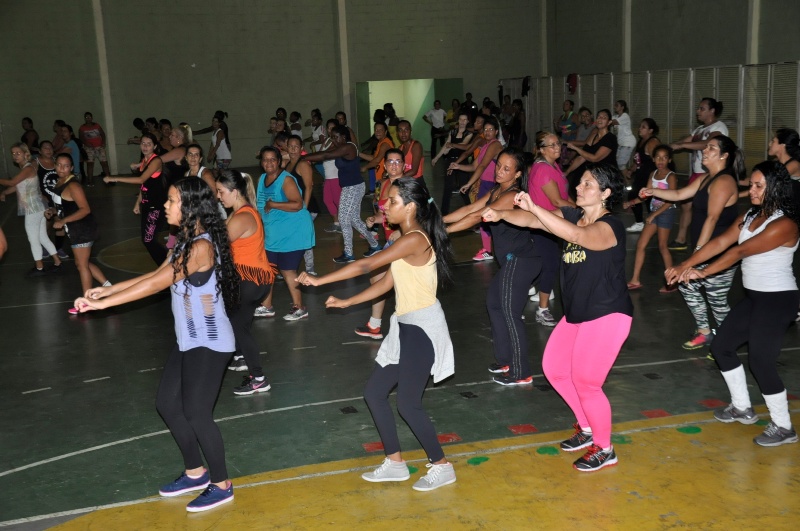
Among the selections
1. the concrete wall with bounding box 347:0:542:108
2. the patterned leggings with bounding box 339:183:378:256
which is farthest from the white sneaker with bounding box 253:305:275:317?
the concrete wall with bounding box 347:0:542:108

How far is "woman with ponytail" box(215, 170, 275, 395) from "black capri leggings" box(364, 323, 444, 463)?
72.7 inches

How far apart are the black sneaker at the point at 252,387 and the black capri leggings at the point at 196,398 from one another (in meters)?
1.75

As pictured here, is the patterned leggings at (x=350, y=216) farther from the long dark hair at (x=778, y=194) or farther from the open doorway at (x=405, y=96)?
the open doorway at (x=405, y=96)

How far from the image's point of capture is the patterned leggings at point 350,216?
11.3 meters

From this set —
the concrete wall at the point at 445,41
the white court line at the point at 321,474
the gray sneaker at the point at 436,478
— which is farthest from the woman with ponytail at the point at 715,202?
the concrete wall at the point at 445,41

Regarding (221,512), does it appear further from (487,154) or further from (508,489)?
(487,154)

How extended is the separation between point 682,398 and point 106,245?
1010cm

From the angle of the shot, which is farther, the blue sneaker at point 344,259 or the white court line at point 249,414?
the blue sneaker at point 344,259

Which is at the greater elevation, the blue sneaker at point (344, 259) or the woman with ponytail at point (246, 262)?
the woman with ponytail at point (246, 262)

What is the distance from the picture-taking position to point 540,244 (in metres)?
6.82

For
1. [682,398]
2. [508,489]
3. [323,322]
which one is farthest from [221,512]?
[323,322]

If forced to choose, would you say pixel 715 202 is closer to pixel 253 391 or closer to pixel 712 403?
pixel 712 403

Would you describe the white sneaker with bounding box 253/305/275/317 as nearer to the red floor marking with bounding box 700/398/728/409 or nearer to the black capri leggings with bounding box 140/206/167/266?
the black capri leggings with bounding box 140/206/167/266

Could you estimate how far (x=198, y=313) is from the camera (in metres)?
4.42
